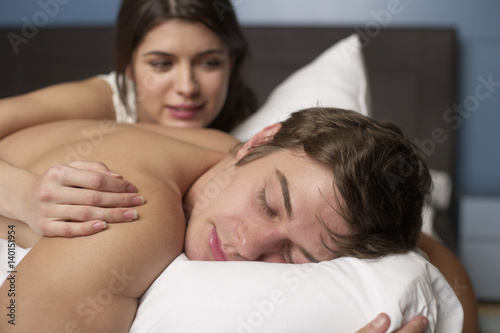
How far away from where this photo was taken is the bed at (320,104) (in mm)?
879

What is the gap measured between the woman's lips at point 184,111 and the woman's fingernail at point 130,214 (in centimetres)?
85

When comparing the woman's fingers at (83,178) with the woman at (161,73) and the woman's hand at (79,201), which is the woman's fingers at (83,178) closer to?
the woman's hand at (79,201)

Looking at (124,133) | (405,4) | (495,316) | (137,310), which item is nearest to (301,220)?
(137,310)

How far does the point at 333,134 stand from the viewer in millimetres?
1135

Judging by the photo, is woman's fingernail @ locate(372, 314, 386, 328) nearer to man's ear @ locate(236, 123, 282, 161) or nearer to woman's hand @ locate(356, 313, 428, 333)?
woman's hand @ locate(356, 313, 428, 333)

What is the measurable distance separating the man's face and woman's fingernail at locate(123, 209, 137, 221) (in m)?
0.16

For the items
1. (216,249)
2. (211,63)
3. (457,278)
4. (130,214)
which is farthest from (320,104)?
(130,214)

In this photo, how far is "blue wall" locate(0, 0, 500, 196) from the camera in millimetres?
2754

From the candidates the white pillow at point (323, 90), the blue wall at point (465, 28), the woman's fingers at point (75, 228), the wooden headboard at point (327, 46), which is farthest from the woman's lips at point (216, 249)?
the blue wall at point (465, 28)

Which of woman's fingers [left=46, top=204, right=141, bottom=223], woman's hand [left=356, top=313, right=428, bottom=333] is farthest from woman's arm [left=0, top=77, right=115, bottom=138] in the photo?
woman's hand [left=356, top=313, right=428, bottom=333]

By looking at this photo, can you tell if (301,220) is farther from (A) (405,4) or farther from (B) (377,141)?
(A) (405,4)

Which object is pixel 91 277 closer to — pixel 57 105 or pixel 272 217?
pixel 272 217

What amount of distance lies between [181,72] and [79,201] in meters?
0.86

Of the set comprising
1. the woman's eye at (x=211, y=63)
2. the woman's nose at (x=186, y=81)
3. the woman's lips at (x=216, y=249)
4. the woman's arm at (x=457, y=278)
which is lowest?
the woman's arm at (x=457, y=278)
